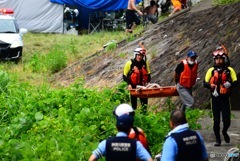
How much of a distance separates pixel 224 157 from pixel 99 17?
2165cm

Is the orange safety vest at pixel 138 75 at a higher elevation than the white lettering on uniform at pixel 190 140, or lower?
higher

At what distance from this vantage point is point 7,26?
2705cm

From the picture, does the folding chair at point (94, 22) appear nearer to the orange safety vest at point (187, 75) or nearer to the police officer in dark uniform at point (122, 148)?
the orange safety vest at point (187, 75)

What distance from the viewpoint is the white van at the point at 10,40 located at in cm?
2553

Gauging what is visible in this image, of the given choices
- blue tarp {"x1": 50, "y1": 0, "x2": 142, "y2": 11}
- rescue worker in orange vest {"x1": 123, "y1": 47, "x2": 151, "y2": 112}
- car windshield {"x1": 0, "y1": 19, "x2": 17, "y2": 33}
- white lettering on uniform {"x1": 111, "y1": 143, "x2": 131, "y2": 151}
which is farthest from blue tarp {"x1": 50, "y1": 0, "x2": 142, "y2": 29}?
white lettering on uniform {"x1": 111, "y1": 143, "x2": 131, "y2": 151}

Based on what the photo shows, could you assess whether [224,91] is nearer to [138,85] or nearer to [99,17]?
[138,85]

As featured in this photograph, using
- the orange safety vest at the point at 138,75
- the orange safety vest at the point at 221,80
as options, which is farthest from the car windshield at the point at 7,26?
the orange safety vest at the point at 221,80

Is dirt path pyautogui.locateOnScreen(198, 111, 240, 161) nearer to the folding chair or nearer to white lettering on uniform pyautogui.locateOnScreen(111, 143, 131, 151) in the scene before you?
white lettering on uniform pyautogui.locateOnScreen(111, 143, 131, 151)

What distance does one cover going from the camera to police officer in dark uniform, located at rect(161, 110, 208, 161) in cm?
861

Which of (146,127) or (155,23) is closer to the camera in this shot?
(146,127)

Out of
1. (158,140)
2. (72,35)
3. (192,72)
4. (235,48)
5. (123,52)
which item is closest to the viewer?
(158,140)

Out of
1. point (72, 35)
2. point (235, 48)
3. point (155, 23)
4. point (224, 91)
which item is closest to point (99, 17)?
point (72, 35)

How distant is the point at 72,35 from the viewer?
31953mm

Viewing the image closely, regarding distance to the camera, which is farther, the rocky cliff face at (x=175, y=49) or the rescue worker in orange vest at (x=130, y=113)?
the rocky cliff face at (x=175, y=49)
